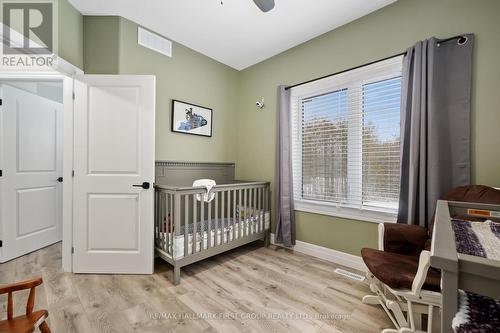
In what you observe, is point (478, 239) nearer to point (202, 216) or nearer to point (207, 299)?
point (207, 299)

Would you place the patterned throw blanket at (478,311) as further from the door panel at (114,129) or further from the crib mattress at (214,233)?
the door panel at (114,129)

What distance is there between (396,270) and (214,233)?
5.25 ft

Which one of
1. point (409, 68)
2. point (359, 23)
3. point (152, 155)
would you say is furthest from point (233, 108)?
point (409, 68)

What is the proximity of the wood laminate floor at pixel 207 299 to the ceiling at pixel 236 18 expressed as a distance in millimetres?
2615

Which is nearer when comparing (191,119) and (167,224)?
(167,224)

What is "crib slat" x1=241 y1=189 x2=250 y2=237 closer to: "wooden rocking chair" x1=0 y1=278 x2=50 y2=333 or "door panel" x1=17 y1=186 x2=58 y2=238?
"wooden rocking chair" x1=0 y1=278 x2=50 y2=333

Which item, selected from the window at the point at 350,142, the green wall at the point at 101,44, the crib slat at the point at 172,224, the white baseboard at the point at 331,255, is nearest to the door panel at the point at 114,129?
the green wall at the point at 101,44

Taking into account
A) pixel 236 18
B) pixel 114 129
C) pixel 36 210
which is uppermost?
pixel 236 18

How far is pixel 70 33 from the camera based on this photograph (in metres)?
2.03

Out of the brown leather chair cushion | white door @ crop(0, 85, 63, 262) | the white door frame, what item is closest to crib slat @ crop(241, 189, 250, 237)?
the brown leather chair cushion

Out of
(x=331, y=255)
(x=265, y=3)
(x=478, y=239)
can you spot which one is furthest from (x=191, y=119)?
(x=478, y=239)

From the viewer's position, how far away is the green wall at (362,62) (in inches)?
61.0

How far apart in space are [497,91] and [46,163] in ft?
15.1

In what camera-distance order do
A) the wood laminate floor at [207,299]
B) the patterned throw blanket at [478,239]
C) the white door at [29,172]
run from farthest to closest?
the white door at [29,172]
the wood laminate floor at [207,299]
the patterned throw blanket at [478,239]
